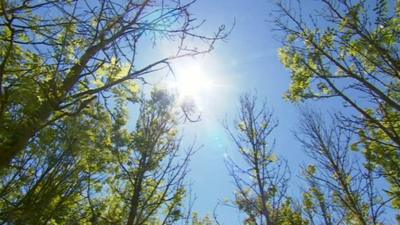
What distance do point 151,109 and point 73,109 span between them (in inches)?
216

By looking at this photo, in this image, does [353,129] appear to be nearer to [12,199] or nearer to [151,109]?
[151,109]

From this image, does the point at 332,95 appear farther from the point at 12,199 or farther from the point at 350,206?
the point at 12,199

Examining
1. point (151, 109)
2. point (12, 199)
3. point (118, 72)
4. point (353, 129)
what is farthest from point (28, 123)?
point (151, 109)

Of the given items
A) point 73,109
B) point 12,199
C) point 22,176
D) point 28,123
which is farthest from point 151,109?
point 28,123

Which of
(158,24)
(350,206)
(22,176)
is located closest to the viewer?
(158,24)

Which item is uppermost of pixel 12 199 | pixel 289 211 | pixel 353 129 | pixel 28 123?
pixel 289 211

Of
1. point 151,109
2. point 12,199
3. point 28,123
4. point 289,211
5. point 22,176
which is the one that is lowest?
point 28,123

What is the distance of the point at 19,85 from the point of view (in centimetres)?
336

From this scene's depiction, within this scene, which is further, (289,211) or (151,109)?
(289,211)

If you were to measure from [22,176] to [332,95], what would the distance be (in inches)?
242

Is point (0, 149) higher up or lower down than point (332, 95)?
lower down

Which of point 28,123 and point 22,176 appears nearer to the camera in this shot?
point 28,123

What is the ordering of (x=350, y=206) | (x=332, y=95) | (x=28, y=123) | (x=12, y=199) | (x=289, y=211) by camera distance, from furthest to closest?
(x=289, y=211)
(x=350, y=206)
(x=332, y=95)
(x=12, y=199)
(x=28, y=123)

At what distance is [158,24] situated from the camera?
3.31 m
